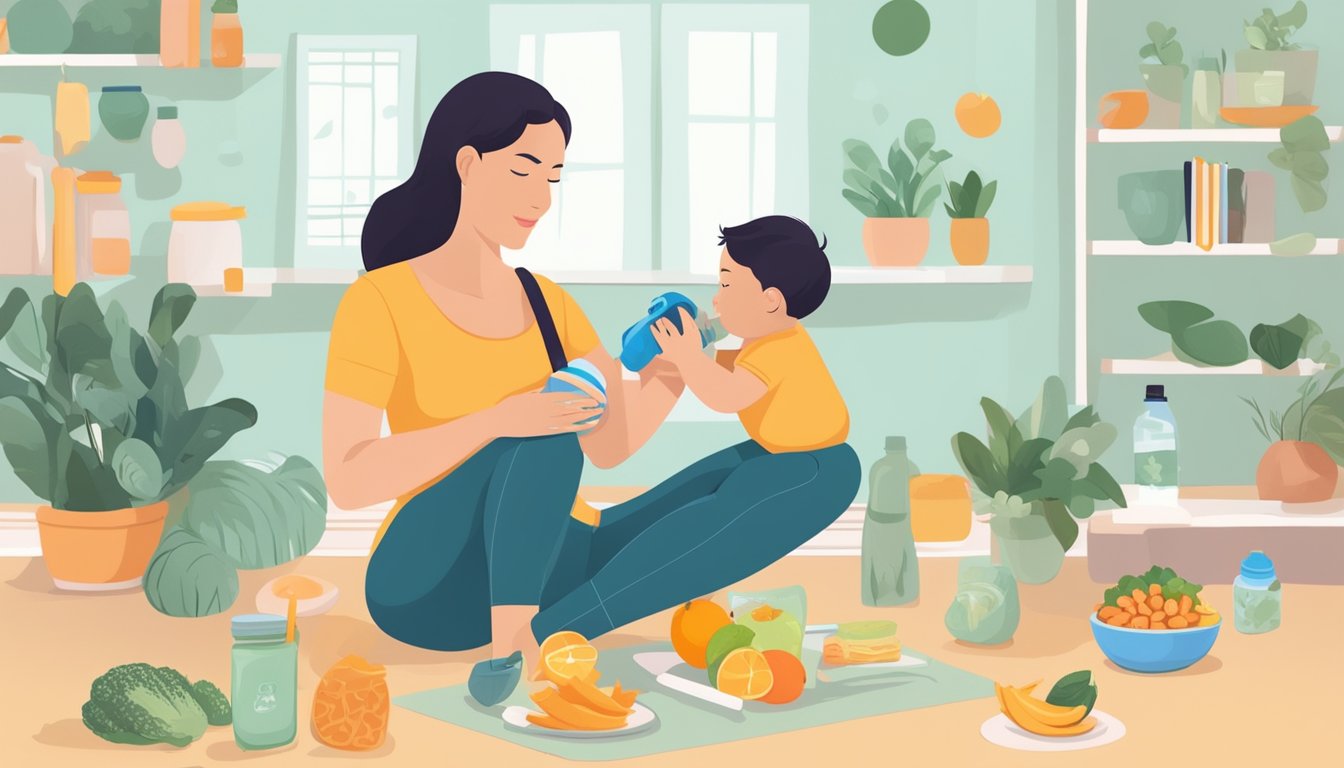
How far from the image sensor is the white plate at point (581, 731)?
9.00 ft

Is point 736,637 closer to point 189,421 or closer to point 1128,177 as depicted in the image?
point 189,421

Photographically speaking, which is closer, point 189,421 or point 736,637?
point 736,637

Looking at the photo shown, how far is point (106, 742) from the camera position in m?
2.79

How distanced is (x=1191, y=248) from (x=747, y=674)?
2.01 metres

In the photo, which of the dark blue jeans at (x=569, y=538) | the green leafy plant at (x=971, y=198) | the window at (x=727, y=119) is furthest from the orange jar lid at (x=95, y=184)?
the green leafy plant at (x=971, y=198)

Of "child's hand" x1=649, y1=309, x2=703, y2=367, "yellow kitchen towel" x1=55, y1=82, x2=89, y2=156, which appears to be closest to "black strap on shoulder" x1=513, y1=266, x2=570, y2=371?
"child's hand" x1=649, y1=309, x2=703, y2=367

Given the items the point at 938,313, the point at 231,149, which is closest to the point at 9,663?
the point at 231,149

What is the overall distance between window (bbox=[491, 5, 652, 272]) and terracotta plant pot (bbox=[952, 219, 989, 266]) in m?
0.79

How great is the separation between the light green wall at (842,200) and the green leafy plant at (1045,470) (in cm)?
60

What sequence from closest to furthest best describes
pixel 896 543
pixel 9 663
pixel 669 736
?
pixel 669 736
pixel 9 663
pixel 896 543

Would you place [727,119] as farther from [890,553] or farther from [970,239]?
[890,553]

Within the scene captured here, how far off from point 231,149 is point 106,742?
204 cm

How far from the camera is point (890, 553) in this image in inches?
148

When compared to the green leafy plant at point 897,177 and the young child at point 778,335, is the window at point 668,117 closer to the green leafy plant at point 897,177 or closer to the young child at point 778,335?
the green leafy plant at point 897,177
